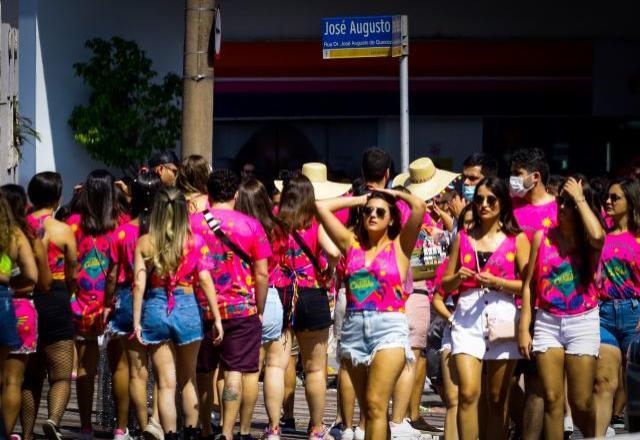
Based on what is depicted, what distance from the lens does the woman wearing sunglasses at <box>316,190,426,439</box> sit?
880 cm

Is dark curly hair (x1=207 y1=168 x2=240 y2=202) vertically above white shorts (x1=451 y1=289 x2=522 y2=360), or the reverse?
dark curly hair (x1=207 y1=168 x2=240 y2=202)

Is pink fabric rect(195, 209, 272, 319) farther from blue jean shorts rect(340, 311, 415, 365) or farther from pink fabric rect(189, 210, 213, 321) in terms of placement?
blue jean shorts rect(340, 311, 415, 365)

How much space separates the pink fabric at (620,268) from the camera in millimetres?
10211

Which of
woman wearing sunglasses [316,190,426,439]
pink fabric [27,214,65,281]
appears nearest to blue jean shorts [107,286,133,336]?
pink fabric [27,214,65,281]

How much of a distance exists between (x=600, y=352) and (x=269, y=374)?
89.4 inches

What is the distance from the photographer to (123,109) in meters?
A: 20.4

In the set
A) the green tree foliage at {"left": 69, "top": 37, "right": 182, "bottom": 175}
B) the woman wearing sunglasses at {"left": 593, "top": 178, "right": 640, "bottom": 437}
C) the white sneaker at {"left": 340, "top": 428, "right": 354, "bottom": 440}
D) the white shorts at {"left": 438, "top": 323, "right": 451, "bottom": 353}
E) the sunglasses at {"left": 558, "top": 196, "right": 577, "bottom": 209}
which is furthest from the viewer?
the green tree foliage at {"left": 69, "top": 37, "right": 182, "bottom": 175}

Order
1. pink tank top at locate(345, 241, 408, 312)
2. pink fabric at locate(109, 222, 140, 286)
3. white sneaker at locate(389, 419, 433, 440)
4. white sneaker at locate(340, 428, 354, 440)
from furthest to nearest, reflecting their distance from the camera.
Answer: white sneaker at locate(340, 428, 354, 440), white sneaker at locate(389, 419, 433, 440), pink fabric at locate(109, 222, 140, 286), pink tank top at locate(345, 241, 408, 312)

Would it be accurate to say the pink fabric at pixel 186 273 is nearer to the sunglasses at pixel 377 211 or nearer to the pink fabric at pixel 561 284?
the sunglasses at pixel 377 211

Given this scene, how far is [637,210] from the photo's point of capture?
1029 cm

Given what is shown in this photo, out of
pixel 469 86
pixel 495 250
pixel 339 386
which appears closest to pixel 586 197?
pixel 495 250

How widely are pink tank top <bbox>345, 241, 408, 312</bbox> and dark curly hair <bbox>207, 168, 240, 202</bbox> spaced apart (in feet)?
4.62

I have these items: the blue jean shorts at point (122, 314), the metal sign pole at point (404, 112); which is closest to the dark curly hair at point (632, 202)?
the metal sign pole at point (404, 112)

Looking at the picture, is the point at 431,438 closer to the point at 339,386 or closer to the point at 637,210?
the point at 339,386
